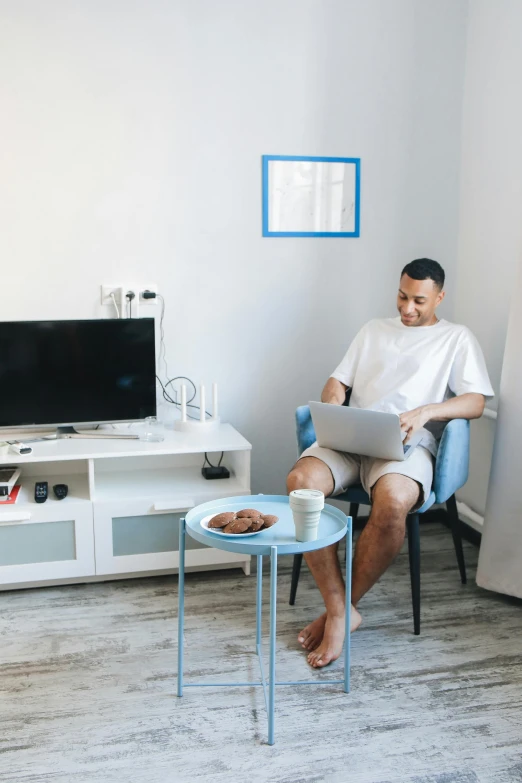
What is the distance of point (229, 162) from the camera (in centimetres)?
299

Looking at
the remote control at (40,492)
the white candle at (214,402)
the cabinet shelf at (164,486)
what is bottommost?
the cabinet shelf at (164,486)

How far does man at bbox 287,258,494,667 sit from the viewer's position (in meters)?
2.27

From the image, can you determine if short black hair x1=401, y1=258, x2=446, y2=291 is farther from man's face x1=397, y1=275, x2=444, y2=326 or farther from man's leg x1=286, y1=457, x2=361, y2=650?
man's leg x1=286, y1=457, x2=361, y2=650

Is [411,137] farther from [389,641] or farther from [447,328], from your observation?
[389,641]

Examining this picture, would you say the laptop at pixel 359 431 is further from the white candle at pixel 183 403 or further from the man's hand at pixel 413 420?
the white candle at pixel 183 403

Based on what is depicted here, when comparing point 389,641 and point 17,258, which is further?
point 17,258

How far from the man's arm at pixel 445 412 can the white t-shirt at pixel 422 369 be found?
0.14 feet

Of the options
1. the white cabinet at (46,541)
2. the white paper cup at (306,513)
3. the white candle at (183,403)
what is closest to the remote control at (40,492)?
the white cabinet at (46,541)

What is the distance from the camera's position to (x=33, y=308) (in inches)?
114

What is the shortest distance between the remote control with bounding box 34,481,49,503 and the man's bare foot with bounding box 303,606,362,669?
42.8 inches

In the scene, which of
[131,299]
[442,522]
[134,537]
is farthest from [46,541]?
[442,522]

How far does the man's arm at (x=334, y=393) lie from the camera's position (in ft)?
8.99

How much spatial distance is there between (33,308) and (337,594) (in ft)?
5.25

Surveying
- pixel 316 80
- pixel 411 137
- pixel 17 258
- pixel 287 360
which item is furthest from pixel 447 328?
pixel 17 258
